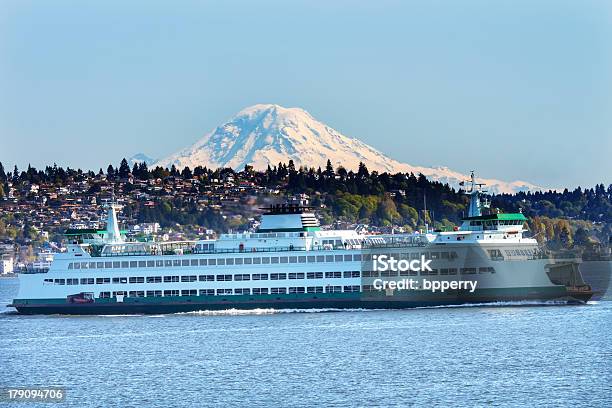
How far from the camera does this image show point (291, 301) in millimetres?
75875

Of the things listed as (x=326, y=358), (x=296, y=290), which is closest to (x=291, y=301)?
(x=296, y=290)

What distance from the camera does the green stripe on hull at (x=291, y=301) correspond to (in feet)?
242

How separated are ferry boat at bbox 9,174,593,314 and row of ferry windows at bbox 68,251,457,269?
0.20 feet

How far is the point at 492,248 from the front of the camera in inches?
2916

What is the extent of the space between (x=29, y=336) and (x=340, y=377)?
23473 millimetres

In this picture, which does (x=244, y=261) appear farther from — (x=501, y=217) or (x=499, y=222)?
(x=501, y=217)

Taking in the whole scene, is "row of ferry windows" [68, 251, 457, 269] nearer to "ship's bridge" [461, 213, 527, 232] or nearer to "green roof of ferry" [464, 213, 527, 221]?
"ship's bridge" [461, 213, 527, 232]

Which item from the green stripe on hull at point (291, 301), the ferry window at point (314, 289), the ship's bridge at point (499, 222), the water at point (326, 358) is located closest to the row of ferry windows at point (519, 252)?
the ship's bridge at point (499, 222)

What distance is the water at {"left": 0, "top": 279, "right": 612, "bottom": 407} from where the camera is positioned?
4791 cm

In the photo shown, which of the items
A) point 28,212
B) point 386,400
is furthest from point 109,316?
point 28,212

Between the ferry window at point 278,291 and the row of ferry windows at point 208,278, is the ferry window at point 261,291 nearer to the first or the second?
the ferry window at point 278,291

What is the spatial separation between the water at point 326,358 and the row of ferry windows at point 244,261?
3237 mm

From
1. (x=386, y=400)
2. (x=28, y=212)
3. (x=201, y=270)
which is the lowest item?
(x=386, y=400)

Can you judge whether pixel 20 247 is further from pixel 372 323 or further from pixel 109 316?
pixel 372 323
